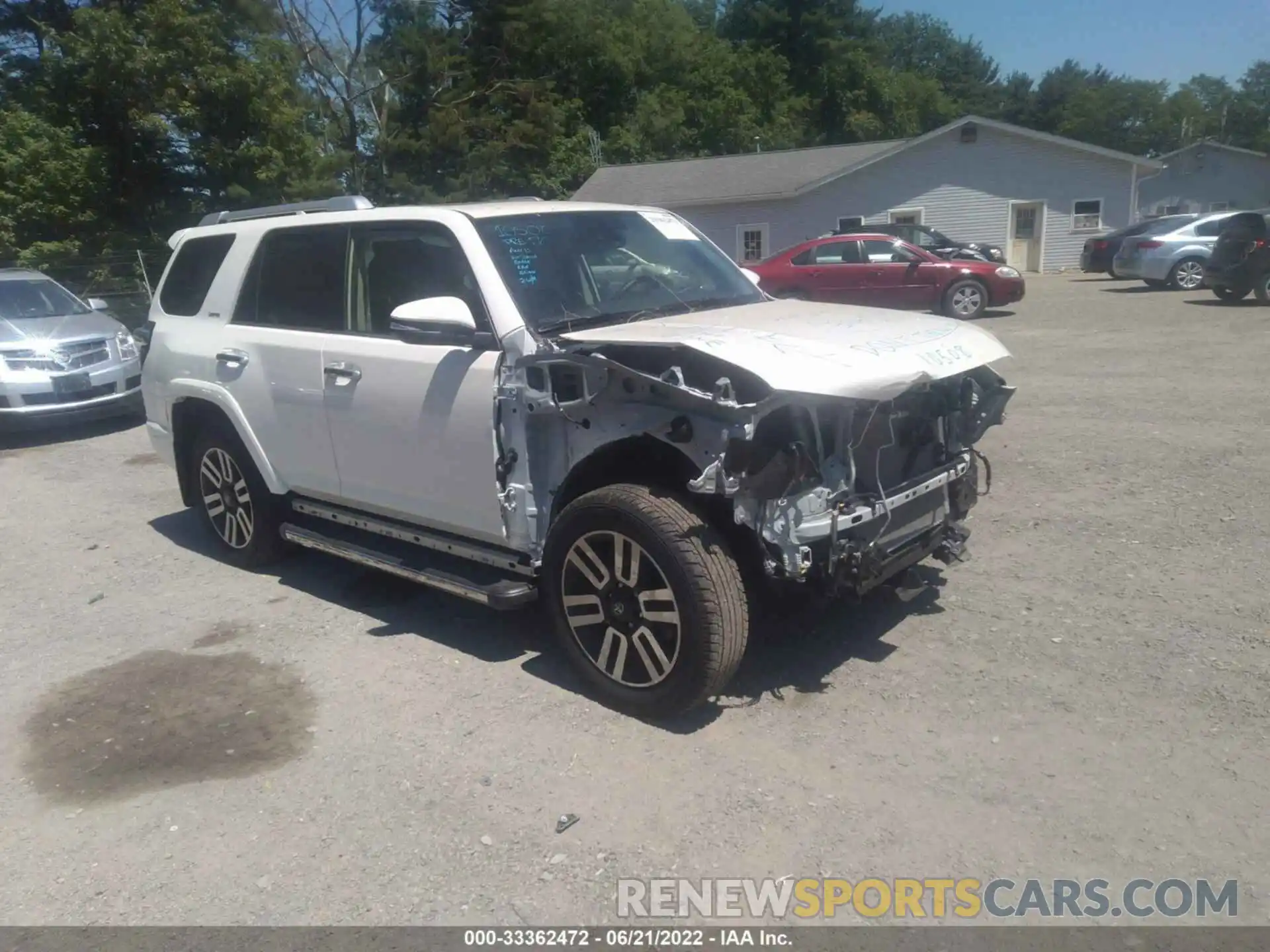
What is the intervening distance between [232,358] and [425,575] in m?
1.95

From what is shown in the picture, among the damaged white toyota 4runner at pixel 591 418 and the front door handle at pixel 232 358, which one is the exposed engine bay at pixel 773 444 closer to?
the damaged white toyota 4runner at pixel 591 418

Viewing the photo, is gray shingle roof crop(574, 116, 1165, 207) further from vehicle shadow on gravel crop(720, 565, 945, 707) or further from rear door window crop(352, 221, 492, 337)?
vehicle shadow on gravel crop(720, 565, 945, 707)

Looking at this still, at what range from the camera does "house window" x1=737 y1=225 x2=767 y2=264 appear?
107 ft

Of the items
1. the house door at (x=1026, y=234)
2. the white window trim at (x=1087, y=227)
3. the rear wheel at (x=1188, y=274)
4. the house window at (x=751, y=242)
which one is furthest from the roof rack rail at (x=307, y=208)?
the white window trim at (x=1087, y=227)

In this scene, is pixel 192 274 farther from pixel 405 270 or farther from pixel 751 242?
pixel 751 242

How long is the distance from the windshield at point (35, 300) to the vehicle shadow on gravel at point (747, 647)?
295 inches

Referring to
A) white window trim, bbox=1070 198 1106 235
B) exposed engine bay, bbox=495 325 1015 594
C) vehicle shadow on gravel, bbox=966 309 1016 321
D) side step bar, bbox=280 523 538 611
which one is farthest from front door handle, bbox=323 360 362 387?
white window trim, bbox=1070 198 1106 235

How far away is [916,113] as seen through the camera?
2454 inches

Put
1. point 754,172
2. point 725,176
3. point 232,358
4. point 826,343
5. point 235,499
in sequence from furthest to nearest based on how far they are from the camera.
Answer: point 725,176, point 754,172, point 235,499, point 232,358, point 826,343

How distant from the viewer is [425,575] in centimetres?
468

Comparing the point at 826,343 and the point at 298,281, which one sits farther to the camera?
the point at 298,281

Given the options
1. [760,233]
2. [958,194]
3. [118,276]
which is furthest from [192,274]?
[958,194]

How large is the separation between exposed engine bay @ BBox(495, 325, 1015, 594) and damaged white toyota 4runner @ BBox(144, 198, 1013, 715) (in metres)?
0.01

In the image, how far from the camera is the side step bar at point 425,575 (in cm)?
429
